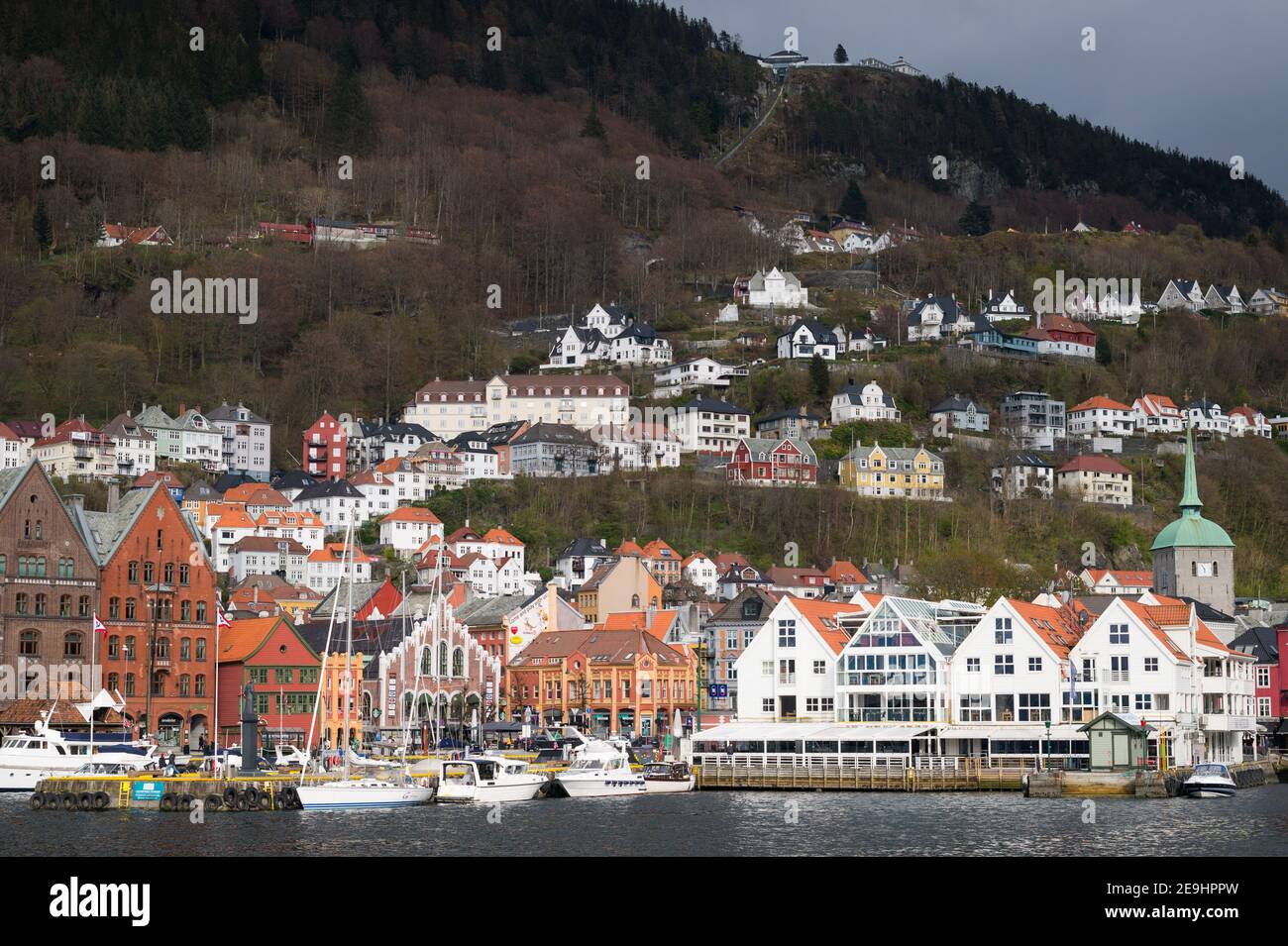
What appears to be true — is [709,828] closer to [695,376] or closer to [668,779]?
[668,779]

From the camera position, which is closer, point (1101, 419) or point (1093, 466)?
point (1093, 466)

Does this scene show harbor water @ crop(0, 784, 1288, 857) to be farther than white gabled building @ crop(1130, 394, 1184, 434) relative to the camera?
No

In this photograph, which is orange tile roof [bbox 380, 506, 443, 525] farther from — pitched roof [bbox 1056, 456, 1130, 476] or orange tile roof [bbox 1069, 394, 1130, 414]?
orange tile roof [bbox 1069, 394, 1130, 414]

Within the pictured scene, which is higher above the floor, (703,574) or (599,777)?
(703,574)

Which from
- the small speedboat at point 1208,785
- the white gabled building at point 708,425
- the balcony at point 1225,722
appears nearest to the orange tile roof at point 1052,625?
the balcony at point 1225,722

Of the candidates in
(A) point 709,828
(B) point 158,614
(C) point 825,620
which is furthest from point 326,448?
(A) point 709,828

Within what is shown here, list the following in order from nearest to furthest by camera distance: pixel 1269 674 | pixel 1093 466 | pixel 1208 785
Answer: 1. pixel 1208 785
2. pixel 1269 674
3. pixel 1093 466

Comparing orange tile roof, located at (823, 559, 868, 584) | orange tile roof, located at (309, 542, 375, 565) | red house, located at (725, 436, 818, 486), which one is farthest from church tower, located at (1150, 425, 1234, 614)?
orange tile roof, located at (309, 542, 375, 565)
